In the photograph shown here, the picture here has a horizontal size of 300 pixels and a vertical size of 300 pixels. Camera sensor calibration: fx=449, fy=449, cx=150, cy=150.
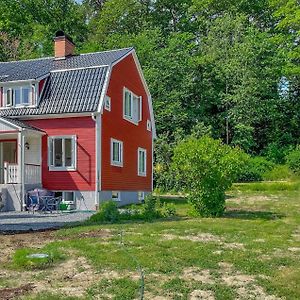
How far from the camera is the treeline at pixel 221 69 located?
35562mm

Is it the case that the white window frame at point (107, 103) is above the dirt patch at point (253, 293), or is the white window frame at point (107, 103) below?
above

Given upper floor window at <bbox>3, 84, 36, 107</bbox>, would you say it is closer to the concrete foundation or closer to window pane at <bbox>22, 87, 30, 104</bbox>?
window pane at <bbox>22, 87, 30, 104</bbox>

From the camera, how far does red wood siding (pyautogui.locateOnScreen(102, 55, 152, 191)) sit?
20031 mm

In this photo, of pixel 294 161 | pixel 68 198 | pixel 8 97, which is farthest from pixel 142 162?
pixel 294 161

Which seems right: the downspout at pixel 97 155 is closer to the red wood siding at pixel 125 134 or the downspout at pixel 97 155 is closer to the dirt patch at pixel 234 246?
the red wood siding at pixel 125 134

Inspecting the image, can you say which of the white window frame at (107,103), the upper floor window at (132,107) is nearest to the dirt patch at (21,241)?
the white window frame at (107,103)

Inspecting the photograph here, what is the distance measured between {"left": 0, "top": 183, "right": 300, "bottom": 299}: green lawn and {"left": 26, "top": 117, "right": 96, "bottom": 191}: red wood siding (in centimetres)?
749

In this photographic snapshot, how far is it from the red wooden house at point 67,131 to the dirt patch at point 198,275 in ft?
41.1

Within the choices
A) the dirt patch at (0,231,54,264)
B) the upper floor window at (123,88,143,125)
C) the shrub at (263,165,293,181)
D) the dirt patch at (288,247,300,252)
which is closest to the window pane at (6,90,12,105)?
the upper floor window at (123,88,143,125)

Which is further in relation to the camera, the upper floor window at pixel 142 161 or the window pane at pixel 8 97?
the upper floor window at pixel 142 161

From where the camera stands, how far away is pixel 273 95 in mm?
37750

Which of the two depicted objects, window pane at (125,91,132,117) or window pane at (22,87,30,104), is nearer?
window pane at (22,87,30,104)

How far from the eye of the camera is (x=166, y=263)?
7.21 meters

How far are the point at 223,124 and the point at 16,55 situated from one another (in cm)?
1845
